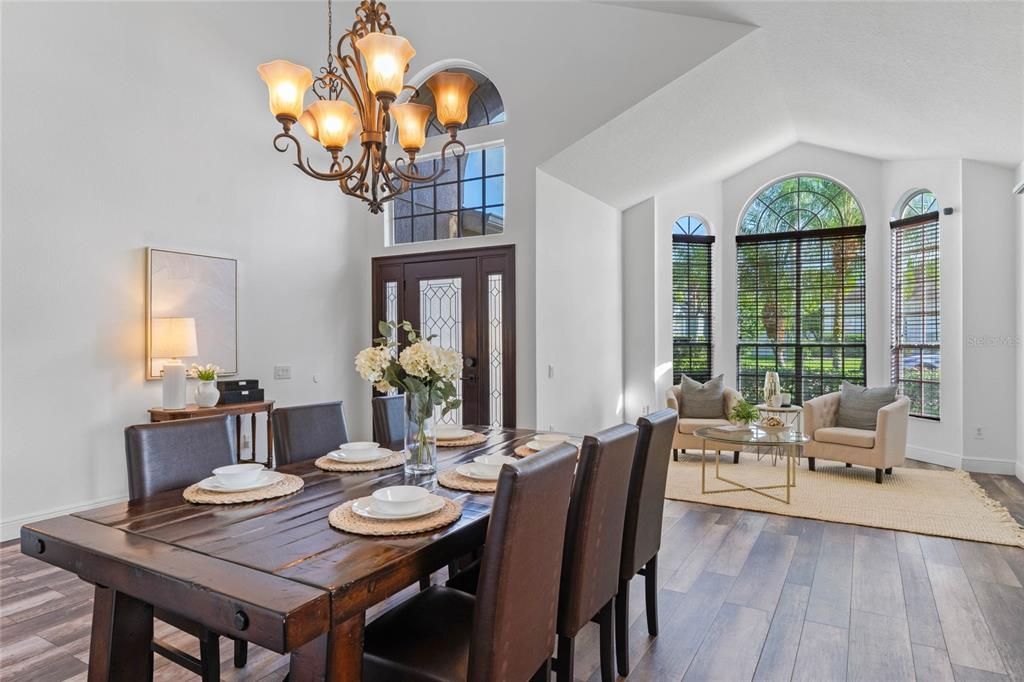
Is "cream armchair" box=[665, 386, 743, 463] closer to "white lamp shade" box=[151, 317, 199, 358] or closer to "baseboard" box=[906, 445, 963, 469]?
"baseboard" box=[906, 445, 963, 469]

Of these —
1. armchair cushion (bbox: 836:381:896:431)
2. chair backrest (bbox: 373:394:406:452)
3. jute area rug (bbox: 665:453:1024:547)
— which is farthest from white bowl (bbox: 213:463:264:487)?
armchair cushion (bbox: 836:381:896:431)

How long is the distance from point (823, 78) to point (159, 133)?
5.07 meters

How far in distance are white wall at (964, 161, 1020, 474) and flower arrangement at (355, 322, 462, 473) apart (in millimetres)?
5529

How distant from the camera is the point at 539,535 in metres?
1.55

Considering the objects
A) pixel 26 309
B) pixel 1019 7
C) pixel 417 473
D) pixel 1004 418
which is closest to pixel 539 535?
pixel 417 473

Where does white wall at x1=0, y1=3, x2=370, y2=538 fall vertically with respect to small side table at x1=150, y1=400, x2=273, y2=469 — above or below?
above

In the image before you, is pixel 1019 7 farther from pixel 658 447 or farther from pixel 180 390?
pixel 180 390

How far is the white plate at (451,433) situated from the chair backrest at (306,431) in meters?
0.48

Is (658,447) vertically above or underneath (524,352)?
underneath

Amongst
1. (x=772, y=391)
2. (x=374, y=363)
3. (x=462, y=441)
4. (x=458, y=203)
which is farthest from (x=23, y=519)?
(x=772, y=391)

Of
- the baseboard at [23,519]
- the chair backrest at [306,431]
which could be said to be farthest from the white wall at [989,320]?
the baseboard at [23,519]

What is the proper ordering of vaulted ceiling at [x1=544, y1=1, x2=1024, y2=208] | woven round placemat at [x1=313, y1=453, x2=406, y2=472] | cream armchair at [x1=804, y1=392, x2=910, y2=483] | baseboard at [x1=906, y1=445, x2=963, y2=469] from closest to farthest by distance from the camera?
woven round placemat at [x1=313, y1=453, x2=406, y2=472] < vaulted ceiling at [x1=544, y1=1, x2=1024, y2=208] < cream armchair at [x1=804, y1=392, x2=910, y2=483] < baseboard at [x1=906, y1=445, x2=963, y2=469]

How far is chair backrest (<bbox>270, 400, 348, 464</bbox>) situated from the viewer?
2.71 metres

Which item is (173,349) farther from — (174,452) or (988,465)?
(988,465)
